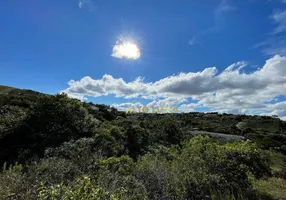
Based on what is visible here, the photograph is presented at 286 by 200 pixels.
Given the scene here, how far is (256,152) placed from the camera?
26.5 ft

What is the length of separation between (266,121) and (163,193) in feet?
181

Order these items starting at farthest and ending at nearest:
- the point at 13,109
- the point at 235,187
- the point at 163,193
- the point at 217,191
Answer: the point at 13,109 < the point at 235,187 < the point at 217,191 < the point at 163,193

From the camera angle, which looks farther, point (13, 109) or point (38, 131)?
point (13, 109)

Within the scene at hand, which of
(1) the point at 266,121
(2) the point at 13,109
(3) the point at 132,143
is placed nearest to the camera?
(3) the point at 132,143

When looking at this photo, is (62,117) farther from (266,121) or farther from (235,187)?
(266,121)

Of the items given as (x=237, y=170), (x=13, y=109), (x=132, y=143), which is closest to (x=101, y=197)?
(x=237, y=170)

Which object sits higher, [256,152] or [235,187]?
[256,152]

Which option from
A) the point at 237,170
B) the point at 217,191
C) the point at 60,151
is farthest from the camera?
the point at 60,151

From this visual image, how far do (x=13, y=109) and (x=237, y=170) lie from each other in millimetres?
17018

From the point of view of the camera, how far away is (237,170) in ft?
22.3

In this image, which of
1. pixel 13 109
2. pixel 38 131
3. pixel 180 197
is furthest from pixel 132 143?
pixel 13 109

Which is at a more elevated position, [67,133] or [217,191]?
[67,133]

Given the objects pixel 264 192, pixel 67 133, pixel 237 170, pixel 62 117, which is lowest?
pixel 264 192

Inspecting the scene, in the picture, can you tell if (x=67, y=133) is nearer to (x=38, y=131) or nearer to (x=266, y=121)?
(x=38, y=131)
